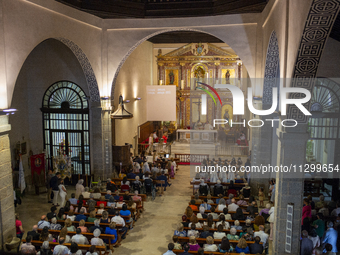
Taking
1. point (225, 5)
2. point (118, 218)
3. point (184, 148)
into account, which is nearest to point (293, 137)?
point (118, 218)

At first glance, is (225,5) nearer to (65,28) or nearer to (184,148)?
(65,28)

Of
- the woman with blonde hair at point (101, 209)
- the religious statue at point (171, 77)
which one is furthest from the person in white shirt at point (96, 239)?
Answer: the religious statue at point (171, 77)

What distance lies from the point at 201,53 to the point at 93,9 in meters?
13.3

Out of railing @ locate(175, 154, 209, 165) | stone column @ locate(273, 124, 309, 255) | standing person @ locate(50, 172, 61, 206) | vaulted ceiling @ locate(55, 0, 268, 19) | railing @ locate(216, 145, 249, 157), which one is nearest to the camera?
stone column @ locate(273, 124, 309, 255)

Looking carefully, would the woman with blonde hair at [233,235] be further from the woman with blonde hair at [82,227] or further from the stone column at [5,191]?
the stone column at [5,191]

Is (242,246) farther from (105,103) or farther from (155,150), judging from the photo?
(155,150)

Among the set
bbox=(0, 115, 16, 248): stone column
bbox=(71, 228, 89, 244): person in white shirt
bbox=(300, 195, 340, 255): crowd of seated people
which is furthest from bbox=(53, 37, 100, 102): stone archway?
bbox=(300, 195, 340, 255): crowd of seated people

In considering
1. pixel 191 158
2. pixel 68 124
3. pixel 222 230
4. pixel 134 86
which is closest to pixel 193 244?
pixel 222 230

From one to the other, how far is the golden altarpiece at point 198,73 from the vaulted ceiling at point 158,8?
11.2 metres

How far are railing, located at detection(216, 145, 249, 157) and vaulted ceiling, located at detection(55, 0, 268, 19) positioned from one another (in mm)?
8403

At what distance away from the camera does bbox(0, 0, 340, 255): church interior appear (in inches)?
294

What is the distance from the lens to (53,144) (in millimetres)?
14234

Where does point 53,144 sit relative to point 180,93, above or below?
below

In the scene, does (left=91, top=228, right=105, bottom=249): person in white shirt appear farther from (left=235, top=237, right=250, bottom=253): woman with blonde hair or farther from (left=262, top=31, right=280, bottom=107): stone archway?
(left=262, top=31, right=280, bottom=107): stone archway
